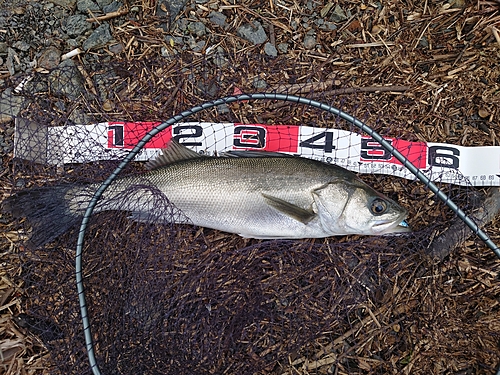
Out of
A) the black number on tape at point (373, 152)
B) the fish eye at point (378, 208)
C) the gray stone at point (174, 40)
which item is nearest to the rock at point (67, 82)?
the gray stone at point (174, 40)

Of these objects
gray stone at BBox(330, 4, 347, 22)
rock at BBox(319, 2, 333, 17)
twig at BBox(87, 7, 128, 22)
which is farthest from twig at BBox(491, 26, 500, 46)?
twig at BBox(87, 7, 128, 22)

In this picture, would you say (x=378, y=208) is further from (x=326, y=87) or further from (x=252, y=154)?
(x=326, y=87)

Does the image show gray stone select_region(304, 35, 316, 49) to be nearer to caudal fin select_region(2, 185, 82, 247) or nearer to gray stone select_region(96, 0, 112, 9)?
gray stone select_region(96, 0, 112, 9)

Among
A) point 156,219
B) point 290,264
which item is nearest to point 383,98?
point 290,264

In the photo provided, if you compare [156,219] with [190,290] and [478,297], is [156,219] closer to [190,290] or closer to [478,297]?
[190,290]

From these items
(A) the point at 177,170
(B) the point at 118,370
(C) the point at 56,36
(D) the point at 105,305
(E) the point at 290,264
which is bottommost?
(B) the point at 118,370

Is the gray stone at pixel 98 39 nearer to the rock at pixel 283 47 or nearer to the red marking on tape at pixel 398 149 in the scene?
the rock at pixel 283 47
